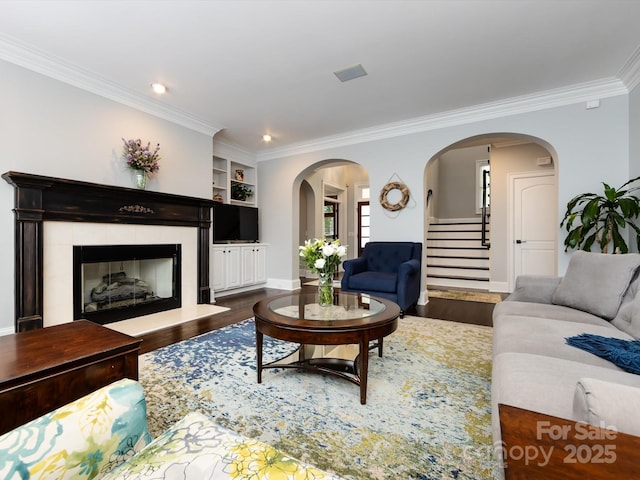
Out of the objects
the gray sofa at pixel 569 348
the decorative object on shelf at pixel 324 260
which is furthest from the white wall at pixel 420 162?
the decorative object on shelf at pixel 324 260

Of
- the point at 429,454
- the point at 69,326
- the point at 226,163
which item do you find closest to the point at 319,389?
the point at 429,454

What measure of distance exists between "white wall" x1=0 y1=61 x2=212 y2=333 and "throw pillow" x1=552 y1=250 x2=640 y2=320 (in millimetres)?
4316

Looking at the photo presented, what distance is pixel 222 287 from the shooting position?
15.9ft

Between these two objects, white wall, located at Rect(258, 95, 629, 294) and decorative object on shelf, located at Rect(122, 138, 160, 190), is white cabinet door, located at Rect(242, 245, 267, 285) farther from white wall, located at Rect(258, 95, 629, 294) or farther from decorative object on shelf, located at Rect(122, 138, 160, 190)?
decorative object on shelf, located at Rect(122, 138, 160, 190)

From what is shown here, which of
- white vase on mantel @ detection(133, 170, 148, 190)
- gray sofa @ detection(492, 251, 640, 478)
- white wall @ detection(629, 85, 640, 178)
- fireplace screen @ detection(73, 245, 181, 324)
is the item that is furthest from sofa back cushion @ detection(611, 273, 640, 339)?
white vase on mantel @ detection(133, 170, 148, 190)

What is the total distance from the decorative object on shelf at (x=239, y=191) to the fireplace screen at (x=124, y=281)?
1798 millimetres

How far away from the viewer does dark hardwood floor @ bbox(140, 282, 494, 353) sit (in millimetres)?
2871

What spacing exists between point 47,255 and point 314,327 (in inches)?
111

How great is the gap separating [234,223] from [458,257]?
176 inches

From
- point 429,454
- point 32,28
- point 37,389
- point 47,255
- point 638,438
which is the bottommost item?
point 429,454

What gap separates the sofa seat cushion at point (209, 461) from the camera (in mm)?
591

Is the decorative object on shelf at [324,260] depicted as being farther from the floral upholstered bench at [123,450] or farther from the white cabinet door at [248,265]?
the white cabinet door at [248,265]

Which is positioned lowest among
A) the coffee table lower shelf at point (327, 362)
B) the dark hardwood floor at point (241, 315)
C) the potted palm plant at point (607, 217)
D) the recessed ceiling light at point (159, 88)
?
the dark hardwood floor at point (241, 315)

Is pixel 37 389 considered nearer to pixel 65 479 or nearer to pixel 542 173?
pixel 65 479
